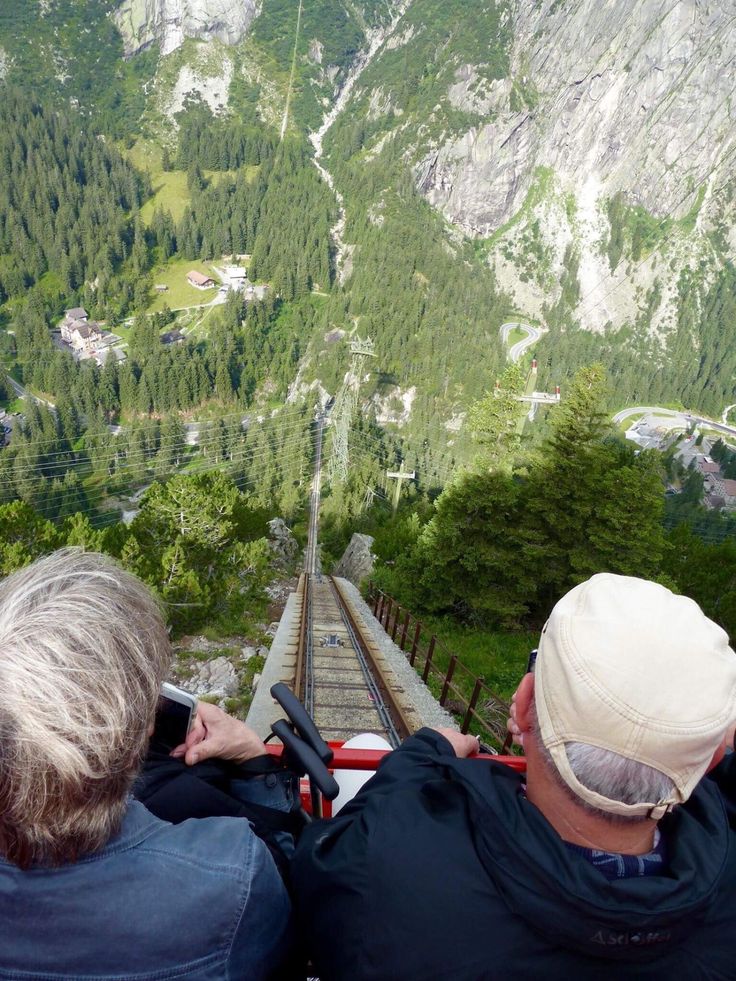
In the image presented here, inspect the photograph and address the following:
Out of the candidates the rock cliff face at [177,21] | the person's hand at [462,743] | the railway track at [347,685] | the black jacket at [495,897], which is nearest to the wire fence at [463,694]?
the railway track at [347,685]

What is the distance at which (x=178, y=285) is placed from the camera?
127 metres

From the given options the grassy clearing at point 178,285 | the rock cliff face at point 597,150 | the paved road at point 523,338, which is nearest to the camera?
the grassy clearing at point 178,285

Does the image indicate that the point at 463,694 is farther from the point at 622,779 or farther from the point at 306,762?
the point at 622,779

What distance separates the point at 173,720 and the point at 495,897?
1.11 meters

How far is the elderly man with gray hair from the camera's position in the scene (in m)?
1.09

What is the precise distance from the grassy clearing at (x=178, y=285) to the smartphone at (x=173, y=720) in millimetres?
132593

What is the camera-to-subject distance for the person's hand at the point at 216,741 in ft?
5.94

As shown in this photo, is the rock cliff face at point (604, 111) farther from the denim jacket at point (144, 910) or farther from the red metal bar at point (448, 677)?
the denim jacket at point (144, 910)

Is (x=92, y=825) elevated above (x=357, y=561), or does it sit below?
above

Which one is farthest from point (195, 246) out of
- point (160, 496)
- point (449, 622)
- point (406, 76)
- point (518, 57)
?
point (449, 622)

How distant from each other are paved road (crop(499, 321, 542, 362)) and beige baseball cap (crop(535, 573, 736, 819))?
124391mm

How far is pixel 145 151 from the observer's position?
16112 cm

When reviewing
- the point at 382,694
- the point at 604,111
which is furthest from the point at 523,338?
the point at 382,694

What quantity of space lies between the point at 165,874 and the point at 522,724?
94cm
